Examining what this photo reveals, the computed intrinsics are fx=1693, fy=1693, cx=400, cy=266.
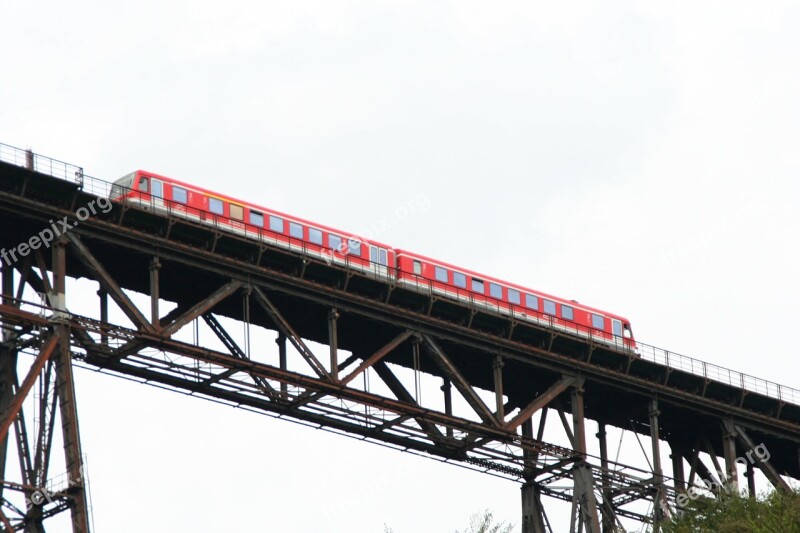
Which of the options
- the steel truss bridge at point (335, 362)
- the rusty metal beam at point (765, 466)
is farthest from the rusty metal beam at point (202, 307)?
the rusty metal beam at point (765, 466)

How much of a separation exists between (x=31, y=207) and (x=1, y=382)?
19.6 feet

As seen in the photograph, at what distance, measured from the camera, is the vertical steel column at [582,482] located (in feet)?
220

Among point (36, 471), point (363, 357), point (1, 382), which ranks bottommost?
point (36, 471)

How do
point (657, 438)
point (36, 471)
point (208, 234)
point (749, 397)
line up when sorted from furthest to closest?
1. point (749, 397)
2. point (657, 438)
3. point (208, 234)
4. point (36, 471)

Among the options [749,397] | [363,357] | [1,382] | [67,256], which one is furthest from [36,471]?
[749,397]

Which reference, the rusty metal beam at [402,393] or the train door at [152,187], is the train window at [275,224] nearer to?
the train door at [152,187]

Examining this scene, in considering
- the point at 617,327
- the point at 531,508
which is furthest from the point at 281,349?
the point at 617,327

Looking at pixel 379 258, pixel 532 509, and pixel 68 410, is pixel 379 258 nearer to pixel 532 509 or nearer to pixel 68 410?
pixel 532 509

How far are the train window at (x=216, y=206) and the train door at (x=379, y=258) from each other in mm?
6498

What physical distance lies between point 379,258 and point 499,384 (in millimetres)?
7705

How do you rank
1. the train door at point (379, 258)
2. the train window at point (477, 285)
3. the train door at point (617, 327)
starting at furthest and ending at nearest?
the train door at point (617, 327) < the train window at point (477, 285) < the train door at point (379, 258)

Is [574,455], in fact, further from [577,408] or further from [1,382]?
[1,382]

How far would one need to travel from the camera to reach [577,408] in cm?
6900

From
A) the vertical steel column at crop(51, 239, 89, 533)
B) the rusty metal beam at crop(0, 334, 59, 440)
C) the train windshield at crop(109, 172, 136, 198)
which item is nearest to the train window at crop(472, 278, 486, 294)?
the train windshield at crop(109, 172, 136, 198)
